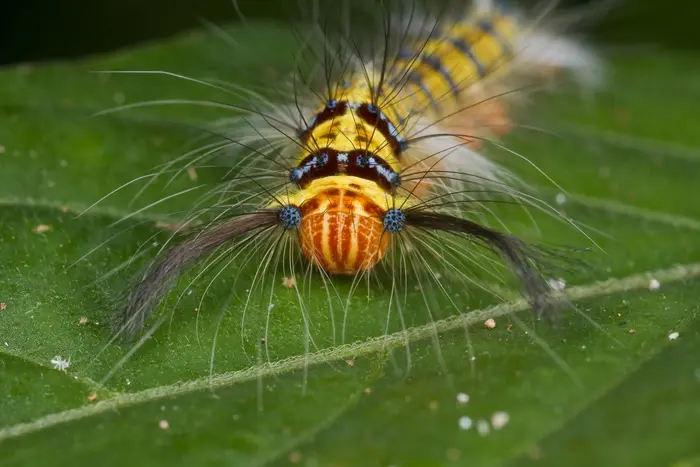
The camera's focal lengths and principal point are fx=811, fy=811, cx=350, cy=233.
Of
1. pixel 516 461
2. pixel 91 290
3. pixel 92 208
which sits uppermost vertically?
pixel 92 208

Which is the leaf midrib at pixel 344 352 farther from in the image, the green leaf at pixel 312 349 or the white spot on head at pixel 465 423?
the white spot on head at pixel 465 423

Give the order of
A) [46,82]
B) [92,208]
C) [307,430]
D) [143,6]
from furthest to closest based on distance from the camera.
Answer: [143,6] < [46,82] < [92,208] < [307,430]

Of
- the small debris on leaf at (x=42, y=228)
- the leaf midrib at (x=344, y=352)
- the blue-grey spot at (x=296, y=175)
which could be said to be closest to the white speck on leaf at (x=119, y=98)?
the small debris on leaf at (x=42, y=228)

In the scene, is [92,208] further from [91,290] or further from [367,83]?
[367,83]

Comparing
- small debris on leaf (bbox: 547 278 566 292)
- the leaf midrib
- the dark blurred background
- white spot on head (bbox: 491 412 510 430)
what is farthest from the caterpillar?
the dark blurred background

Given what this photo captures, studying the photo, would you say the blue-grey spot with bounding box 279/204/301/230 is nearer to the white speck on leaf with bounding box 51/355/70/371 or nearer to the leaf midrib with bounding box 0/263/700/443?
the leaf midrib with bounding box 0/263/700/443

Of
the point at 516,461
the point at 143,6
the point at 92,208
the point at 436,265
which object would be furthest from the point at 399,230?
the point at 143,6
